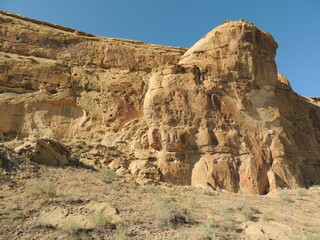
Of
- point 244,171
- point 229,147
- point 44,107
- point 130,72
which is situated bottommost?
point 244,171

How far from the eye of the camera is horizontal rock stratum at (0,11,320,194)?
535 inches

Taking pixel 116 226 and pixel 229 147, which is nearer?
pixel 116 226

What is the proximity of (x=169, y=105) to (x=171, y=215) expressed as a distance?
7451 millimetres

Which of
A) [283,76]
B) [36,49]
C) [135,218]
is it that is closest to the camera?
[135,218]

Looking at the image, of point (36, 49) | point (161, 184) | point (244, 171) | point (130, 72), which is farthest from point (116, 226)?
point (36, 49)

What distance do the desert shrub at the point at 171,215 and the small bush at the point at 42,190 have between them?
125 inches

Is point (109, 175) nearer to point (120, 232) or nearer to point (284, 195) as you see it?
point (120, 232)

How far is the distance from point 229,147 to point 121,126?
5.72 metres

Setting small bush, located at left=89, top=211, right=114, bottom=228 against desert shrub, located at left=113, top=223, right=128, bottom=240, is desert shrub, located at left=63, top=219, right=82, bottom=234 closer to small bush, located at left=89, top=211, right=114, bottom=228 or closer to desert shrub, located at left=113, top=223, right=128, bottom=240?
small bush, located at left=89, top=211, right=114, bottom=228

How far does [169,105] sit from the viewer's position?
14562 mm

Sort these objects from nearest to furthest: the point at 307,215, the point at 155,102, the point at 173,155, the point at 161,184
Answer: the point at 307,215, the point at 161,184, the point at 173,155, the point at 155,102

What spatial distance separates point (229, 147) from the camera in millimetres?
13992

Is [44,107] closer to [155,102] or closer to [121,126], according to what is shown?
[121,126]

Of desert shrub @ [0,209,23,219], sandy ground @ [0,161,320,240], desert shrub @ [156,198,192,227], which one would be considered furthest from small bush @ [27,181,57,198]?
desert shrub @ [156,198,192,227]
